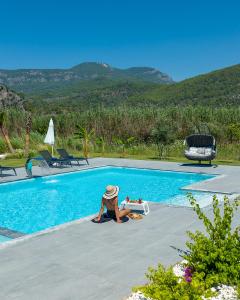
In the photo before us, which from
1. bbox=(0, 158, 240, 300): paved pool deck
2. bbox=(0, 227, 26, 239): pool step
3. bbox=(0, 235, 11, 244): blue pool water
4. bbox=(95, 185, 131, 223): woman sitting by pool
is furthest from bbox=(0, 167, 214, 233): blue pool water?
bbox=(0, 158, 240, 300): paved pool deck

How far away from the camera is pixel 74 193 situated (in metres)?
11.4

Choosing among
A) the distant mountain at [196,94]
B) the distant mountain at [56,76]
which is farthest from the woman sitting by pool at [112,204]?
the distant mountain at [56,76]

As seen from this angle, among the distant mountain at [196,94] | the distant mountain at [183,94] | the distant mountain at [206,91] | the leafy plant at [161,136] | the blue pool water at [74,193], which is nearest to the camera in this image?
the blue pool water at [74,193]

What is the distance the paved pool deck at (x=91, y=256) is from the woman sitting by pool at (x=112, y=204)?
166 millimetres

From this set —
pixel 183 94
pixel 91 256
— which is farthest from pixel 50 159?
pixel 183 94

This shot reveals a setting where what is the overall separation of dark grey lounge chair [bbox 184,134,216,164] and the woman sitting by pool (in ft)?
25.3

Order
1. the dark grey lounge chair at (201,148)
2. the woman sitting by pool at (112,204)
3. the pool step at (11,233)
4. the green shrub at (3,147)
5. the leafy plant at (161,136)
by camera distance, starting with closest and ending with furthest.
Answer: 1. the pool step at (11,233)
2. the woman sitting by pool at (112,204)
3. the dark grey lounge chair at (201,148)
4. the leafy plant at (161,136)
5. the green shrub at (3,147)

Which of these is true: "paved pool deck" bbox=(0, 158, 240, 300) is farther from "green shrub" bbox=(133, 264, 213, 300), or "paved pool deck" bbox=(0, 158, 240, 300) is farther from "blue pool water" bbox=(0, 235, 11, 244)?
"blue pool water" bbox=(0, 235, 11, 244)

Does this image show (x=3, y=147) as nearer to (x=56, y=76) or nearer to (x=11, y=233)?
(x=11, y=233)

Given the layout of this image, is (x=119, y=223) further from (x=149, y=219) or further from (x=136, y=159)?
(x=136, y=159)

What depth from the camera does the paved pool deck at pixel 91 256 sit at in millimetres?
4066

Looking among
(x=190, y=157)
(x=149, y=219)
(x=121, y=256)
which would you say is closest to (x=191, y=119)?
(x=190, y=157)

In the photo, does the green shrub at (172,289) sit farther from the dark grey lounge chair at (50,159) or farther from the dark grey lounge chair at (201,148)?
the dark grey lounge chair at (50,159)

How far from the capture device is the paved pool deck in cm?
407
